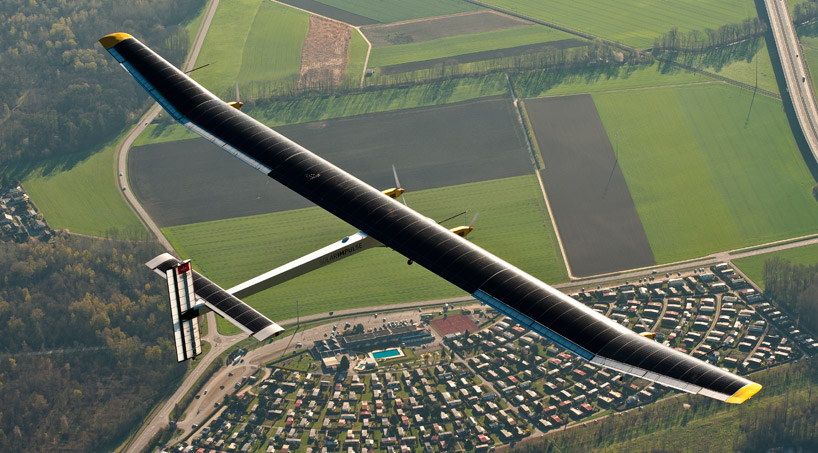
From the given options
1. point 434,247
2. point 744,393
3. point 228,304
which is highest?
point 434,247

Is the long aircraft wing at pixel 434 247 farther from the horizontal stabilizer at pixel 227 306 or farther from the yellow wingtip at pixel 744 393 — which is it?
the horizontal stabilizer at pixel 227 306

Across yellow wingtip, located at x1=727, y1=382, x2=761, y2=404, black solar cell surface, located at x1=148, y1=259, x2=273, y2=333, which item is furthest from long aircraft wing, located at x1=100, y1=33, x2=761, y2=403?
black solar cell surface, located at x1=148, y1=259, x2=273, y2=333

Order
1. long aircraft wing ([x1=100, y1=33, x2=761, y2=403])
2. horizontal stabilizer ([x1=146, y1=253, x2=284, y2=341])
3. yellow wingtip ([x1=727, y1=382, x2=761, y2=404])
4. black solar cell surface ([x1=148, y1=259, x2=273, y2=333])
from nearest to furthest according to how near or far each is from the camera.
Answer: yellow wingtip ([x1=727, y1=382, x2=761, y2=404]), long aircraft wing ([x1=100, y1=33, x2=761, y2=403]), horizontal stabilizer ([x1=146, y1=253, x2=284, y2=341]), black solar cell surface ([x1=148, y1=259, x2=273, y2=333])

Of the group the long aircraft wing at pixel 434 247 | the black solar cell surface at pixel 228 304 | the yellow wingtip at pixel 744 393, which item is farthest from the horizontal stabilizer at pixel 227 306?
the yellow wingtip at pixel 744 393

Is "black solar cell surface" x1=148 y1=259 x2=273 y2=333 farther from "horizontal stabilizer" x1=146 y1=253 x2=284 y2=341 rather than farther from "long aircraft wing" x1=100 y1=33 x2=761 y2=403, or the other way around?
"long aircraft wing" x1=100 y1=33 x2=761 y2=403

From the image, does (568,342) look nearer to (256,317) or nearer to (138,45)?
(256,317)

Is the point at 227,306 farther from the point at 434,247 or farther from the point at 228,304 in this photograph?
the point at 434,247

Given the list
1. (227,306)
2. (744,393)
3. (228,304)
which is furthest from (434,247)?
(744,393)
